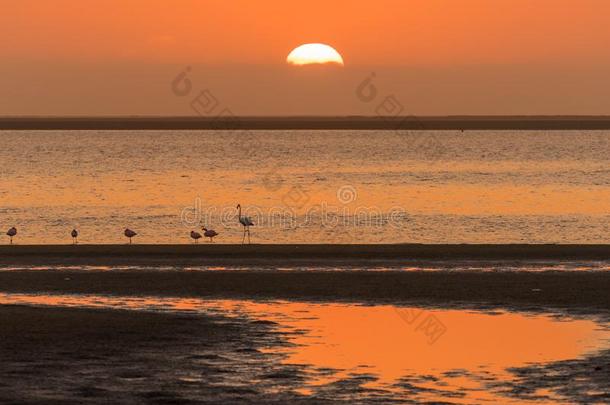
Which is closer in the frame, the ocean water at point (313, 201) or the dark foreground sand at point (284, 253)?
the dark foreground sand at point (284, 253)

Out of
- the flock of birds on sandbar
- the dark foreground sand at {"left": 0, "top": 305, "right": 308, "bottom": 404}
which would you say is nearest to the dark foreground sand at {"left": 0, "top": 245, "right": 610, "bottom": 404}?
the dark foreground sand at {"left": 0, "top": 305, "right": 308, "bottom": 404}

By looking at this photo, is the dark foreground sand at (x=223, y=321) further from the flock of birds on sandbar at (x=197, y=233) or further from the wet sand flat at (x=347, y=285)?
the flock of birds on sandbar at (x=197, y=233)

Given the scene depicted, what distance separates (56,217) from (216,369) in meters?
43.8

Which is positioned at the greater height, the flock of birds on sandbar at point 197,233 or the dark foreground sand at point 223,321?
the flock of birds on sandbar at point 197,233

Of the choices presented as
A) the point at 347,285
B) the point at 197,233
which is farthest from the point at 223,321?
the point at 197,233

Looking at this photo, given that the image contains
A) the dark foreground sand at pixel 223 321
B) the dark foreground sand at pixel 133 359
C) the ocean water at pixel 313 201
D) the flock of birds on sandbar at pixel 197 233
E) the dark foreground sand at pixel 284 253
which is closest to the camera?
the dark foreground sand at pixel 133 359

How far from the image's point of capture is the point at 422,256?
37156 millimetres

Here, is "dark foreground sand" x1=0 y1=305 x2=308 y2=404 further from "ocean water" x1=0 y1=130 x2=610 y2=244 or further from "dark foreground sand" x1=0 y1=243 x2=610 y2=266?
"ocean water" x1=0 y1=130 x2=610 y2=244

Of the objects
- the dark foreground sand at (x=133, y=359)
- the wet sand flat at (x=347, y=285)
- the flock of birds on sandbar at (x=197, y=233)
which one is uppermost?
the flock of birds on sandbar at (x=197, y=233)

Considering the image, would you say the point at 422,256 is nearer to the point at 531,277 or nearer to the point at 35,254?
the point at 531,277

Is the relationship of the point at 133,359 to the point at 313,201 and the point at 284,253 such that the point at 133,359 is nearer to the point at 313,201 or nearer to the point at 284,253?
the point at 284,253

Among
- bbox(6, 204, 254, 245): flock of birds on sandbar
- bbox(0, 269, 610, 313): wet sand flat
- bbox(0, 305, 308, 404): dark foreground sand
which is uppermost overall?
bbox(6, 204, 254, 245): flock of birds on sandbar

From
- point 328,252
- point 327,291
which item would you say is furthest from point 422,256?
point 327,291

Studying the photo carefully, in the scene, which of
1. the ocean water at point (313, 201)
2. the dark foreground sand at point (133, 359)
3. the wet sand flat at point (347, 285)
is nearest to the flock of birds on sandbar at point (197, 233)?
the ocean water at point (313, 201)
